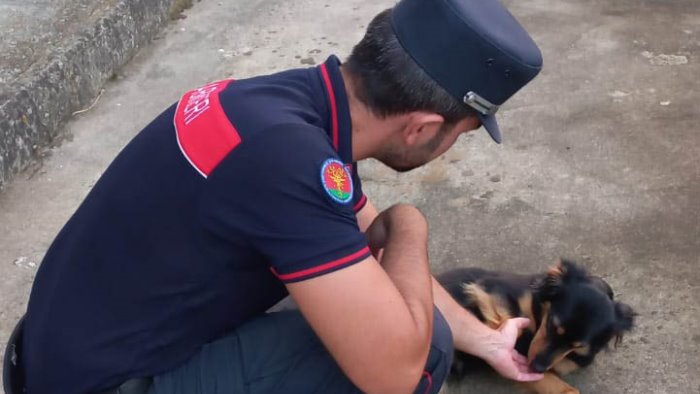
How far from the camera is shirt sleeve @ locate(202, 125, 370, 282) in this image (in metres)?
1.54

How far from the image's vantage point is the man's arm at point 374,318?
157 cm

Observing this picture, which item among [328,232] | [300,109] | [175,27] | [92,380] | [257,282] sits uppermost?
[300,109]

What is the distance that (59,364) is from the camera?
1.82 metres

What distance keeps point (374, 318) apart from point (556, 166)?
2.23 m

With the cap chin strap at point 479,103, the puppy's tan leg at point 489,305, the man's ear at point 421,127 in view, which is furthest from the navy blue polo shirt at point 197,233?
the puppy's tan leg at point 489,305

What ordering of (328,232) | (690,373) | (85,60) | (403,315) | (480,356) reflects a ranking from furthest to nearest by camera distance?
1. (85,60)
2. (690,373)
3. (480,356)
4. (403,315)
5. (328,232)

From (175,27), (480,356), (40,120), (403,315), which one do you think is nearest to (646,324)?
(480,356)

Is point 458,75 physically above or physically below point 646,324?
above

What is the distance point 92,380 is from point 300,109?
0.72 meters

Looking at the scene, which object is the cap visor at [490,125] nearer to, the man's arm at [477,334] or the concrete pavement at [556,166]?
the man's arm at [477,334]

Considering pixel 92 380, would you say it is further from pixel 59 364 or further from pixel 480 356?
pixel 480 356

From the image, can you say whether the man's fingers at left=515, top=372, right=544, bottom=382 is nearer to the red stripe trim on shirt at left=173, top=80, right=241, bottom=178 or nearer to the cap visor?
the cap visor

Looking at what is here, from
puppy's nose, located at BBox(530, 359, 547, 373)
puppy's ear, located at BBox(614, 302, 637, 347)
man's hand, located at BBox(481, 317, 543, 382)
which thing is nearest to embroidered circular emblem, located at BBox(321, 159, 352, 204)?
man's hand, located at BBox(481, 317, 543, 382)

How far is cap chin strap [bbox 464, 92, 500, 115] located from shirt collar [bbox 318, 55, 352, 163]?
0.25 meters
